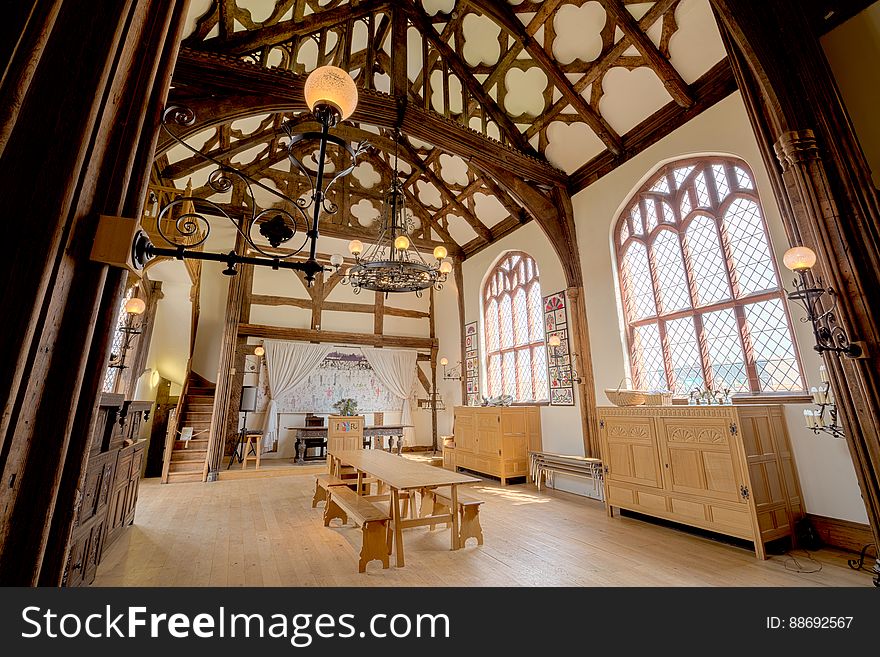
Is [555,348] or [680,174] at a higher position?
[680,174]

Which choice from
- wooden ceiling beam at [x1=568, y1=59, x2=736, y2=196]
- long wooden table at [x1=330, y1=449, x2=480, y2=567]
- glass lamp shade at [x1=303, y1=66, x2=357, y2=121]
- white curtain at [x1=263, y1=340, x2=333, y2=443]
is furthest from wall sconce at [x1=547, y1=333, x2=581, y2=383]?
white curtain at [x1=263, y1=340, x2=333, y2=443]

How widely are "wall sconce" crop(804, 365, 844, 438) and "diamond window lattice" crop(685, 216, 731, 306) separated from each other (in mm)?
1342

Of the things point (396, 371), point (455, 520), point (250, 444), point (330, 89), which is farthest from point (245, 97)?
point (396, 371)

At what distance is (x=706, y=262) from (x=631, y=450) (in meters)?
2.37

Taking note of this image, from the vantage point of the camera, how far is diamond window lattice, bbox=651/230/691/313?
4613mm

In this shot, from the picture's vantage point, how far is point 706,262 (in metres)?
4.38

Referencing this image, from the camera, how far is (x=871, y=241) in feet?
7.45

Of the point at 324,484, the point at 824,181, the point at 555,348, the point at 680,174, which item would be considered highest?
the point at 680,174

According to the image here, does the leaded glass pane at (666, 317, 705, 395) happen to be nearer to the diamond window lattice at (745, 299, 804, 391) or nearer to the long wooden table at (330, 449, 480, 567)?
the diamond window lattice at (745, 299, 804, 391)

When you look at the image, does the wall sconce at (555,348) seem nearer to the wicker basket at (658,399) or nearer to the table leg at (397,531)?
the wicker basket at (658,399)

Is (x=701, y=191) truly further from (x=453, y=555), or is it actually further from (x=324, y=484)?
(x=324, y=484)

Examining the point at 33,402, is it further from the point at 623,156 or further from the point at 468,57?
the point at 468,57
